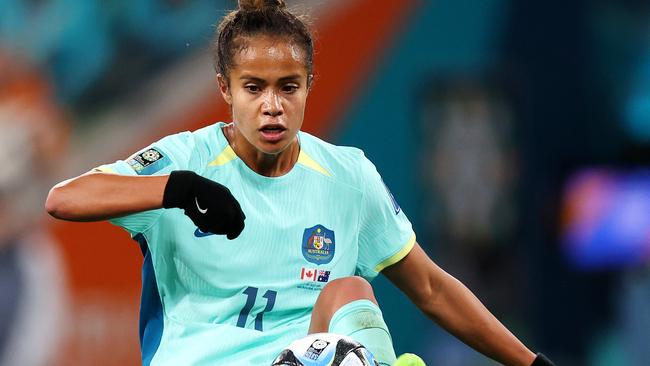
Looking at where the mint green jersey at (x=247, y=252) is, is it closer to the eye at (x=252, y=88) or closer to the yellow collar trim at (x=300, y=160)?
the yellow collar trim at (x=300, y=160)

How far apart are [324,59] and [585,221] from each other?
2.03 meters

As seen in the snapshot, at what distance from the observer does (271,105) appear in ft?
12.0

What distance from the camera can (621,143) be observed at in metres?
8.73

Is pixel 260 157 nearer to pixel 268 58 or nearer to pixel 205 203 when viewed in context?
pixel 268 58

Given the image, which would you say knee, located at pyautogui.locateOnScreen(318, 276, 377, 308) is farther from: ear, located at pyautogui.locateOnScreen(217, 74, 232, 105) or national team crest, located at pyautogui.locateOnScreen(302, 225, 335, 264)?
ear, located at pyautogui.locateOnScreen(217, 74, 232, 105)

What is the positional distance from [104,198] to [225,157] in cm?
54

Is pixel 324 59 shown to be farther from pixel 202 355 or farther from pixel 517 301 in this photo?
pixel 202 355

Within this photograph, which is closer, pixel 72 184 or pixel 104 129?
pixel 72 184

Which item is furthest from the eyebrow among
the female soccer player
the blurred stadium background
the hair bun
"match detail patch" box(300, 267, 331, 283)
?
the blurred stadium background

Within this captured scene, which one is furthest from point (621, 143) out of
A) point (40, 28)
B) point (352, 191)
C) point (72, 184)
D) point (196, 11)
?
point (72, 184)

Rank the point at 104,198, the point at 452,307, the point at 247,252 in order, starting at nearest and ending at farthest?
1. the point at 104,198
2. the point at 247,252
3. the point at 452,307

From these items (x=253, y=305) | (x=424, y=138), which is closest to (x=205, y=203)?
(x=253, y=305)

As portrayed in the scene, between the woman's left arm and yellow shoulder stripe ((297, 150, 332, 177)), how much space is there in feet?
1.14

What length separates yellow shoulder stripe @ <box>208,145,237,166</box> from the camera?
3817 millimetres
